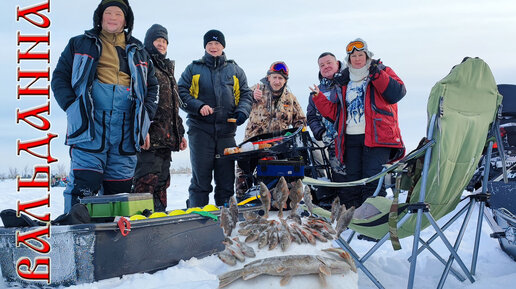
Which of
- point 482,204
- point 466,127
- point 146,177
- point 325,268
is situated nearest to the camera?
point 325,268

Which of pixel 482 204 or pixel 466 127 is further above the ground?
pixel 466 127

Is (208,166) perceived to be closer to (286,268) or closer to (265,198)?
(265,198)

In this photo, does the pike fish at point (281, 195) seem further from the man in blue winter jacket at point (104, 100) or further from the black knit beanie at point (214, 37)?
the black knit beanie at point (214, 37)

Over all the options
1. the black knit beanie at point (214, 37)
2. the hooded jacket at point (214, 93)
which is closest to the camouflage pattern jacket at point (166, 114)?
the hooded jacket at point (214, 93)

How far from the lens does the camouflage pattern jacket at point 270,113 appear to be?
513 cm

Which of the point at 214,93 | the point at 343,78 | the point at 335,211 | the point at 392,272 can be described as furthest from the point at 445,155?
the point at 214,93

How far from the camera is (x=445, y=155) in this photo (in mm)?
2357

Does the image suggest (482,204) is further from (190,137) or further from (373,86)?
(190,137)

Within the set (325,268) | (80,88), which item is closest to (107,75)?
(80,88)

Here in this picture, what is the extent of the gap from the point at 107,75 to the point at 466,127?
8.80 ft

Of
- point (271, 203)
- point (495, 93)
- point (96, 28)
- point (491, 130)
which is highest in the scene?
point (96, 28)

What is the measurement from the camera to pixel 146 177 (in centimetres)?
420

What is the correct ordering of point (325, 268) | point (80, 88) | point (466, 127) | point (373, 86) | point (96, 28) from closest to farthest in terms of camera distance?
1. point (325, 268)
2. point (466, 127)
3. point (80, 88)
4. point (96, 28)
5. point (373, 86)

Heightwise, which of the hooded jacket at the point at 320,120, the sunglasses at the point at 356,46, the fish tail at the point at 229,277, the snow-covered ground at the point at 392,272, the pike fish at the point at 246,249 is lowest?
the snow-covered ground at the point at 392,272
